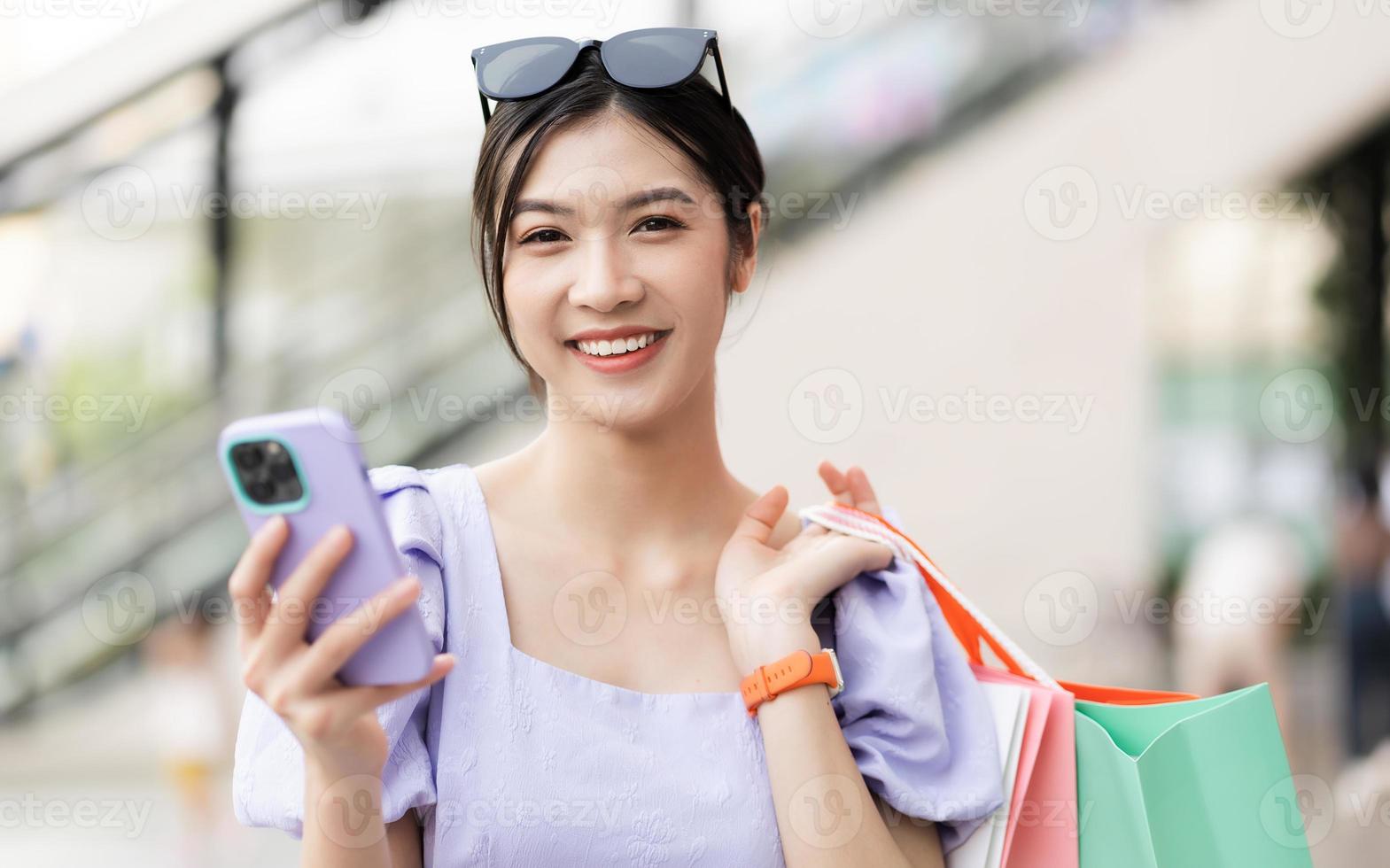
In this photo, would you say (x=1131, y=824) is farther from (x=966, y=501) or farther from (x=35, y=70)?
(x=35, y=70)

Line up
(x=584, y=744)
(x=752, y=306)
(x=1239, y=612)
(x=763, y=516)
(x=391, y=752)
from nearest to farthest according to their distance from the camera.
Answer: (x=391, y=752), (x=584, y=744), (x=763, y=516), (x=1239, y=612), (x=752, y=306)

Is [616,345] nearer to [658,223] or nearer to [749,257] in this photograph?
[658,223]

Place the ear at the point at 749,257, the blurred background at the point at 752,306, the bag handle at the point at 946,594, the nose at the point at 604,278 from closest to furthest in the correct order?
the nose at the point at 604,278
the bag handle at the point at 946,594
the ear at the point at 749,257
the blurred background at the point at 752,306

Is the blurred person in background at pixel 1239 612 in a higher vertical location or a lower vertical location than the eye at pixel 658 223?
lower

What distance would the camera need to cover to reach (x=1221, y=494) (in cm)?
571

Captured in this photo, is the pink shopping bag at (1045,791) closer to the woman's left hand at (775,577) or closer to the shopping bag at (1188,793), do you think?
the shopping bag at (1188,793)

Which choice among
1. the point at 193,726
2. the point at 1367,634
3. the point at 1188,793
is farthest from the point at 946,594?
the point at 1367,634

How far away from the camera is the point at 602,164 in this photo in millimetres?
1384

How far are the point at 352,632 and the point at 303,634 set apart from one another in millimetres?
46

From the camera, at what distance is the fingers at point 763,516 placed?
1.55 meters

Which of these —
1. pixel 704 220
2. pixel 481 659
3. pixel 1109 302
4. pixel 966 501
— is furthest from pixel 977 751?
pixel 1109 302

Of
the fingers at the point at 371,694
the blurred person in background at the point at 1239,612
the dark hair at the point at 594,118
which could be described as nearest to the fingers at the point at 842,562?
the dark hair at the point at 594,118

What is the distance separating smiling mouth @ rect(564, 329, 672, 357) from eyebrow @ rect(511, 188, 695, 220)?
0.15 meters

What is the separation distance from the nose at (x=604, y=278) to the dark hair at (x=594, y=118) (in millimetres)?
127
